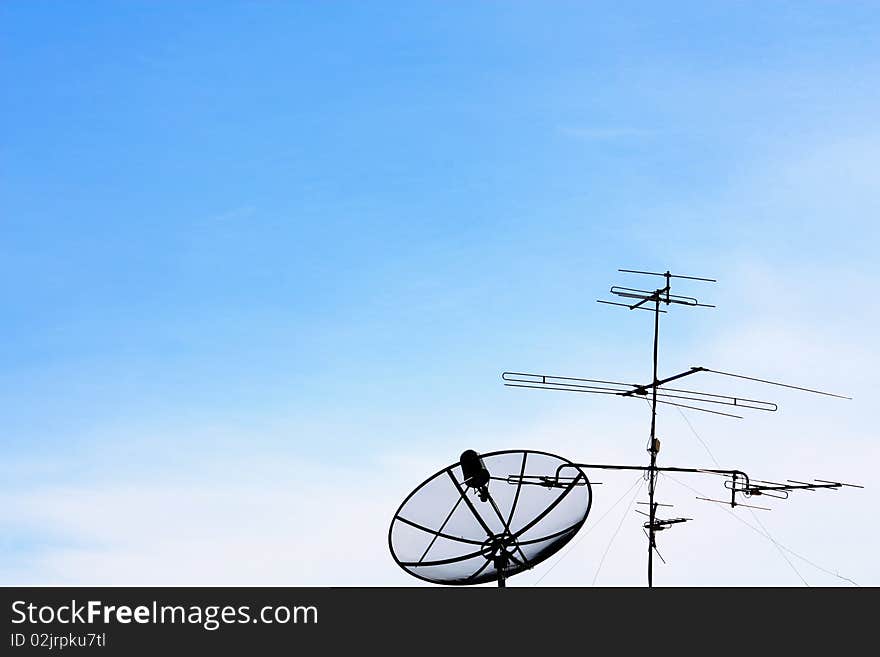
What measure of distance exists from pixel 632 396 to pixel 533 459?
242 inches

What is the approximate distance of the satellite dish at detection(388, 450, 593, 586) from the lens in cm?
1995

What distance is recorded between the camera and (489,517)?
20.4 m

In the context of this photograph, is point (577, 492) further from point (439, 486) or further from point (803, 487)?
point (803, 487)

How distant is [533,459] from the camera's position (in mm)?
19984

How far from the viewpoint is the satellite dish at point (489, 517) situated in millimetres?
19953

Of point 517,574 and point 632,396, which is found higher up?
point 632,396
